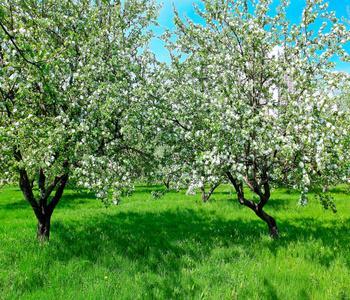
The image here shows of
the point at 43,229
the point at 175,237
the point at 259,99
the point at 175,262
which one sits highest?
the point at 259,99

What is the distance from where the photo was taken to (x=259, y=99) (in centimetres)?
823

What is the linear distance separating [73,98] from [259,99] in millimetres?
6347

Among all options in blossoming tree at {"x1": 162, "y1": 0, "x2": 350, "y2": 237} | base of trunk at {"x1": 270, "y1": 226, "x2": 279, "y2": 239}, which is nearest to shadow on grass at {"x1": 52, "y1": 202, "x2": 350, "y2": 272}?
base of trunk at {"x1": 270, "y1": 226, "x2": 279, "y2": 239}

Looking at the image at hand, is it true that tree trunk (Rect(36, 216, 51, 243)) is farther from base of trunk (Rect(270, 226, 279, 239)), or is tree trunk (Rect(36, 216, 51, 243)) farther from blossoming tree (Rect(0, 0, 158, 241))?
base of trunk (Rect(270, 226, 279, 239))

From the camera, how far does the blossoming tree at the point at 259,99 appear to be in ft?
19.7

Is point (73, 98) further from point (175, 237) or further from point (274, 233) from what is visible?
point (274, 233)

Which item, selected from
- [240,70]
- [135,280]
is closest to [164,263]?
[135,280]

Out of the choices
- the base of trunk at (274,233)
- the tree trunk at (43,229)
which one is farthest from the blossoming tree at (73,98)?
the base of trunk at (274,233)

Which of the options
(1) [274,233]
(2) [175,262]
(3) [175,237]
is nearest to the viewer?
(2) [175,262]

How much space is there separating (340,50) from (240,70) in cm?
296

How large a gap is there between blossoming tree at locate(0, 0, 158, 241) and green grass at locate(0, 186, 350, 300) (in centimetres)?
194

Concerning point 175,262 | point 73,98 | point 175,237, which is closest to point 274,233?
point 175,237

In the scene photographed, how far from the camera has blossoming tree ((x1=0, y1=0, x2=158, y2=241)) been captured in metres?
6.30

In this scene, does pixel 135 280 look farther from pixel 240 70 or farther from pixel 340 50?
pixel 340 50
